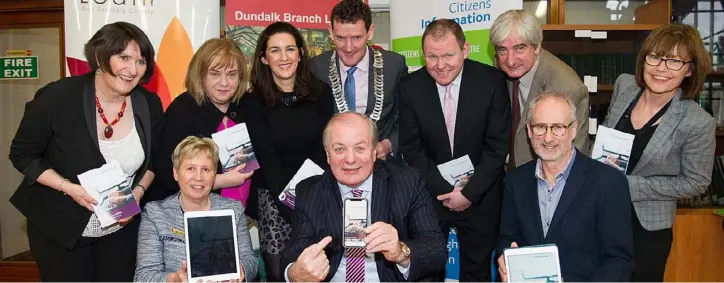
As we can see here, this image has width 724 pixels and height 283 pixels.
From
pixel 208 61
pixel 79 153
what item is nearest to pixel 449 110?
pixel 208 61

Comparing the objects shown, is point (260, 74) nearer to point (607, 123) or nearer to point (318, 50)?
point (318, 50)

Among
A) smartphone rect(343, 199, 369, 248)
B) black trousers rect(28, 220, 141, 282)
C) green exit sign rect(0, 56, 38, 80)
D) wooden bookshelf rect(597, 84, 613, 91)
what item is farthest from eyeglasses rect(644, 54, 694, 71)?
green exit sign rect(0, 56, 38, 80)

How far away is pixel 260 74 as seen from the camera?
11.4ft

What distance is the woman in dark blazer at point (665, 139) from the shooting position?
9.76 feet

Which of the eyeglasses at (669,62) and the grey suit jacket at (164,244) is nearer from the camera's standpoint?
the grey suit jacket at (164,244)

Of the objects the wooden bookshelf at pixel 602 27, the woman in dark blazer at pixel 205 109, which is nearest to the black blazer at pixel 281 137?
the woman in dark blazer at pixel 205 109

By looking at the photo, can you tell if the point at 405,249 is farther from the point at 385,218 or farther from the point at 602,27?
the point at 602,27

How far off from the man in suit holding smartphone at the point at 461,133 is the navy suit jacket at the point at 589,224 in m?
0.74

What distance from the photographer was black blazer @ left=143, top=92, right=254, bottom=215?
3.30 metres

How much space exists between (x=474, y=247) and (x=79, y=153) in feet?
7.20

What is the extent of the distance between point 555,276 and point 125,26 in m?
2.34

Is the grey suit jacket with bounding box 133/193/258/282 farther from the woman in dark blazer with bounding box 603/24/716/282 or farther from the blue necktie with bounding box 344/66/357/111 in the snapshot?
the woman in dark blazer with bounding box 603/24/716/282

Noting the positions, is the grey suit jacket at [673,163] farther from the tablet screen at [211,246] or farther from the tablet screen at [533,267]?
the tablet screen at [211,246]

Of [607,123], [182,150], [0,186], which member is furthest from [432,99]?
[0,186]
